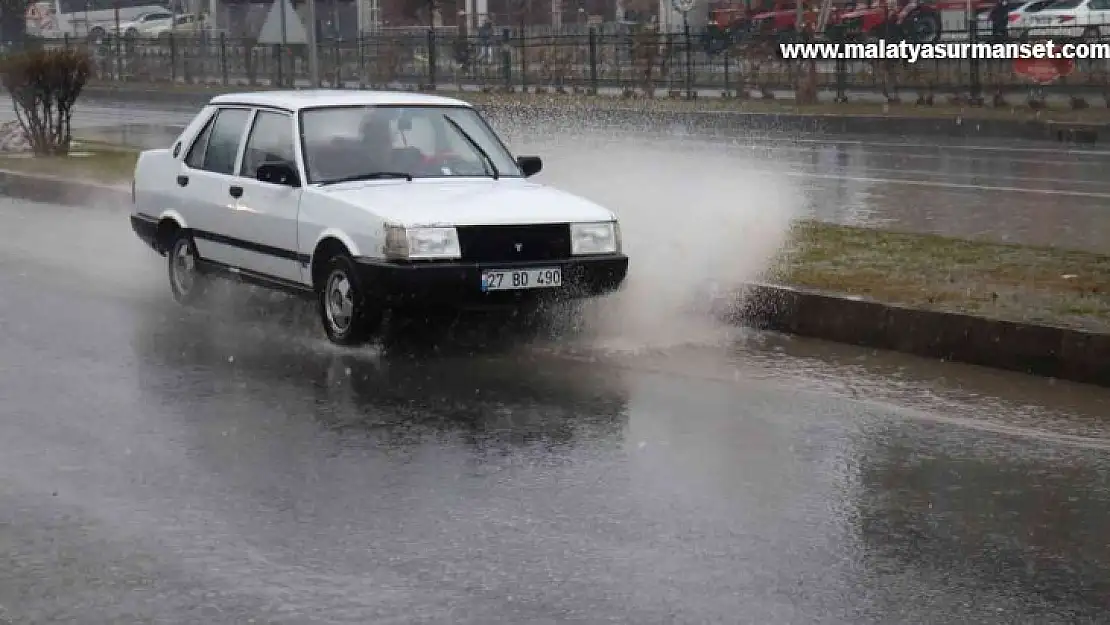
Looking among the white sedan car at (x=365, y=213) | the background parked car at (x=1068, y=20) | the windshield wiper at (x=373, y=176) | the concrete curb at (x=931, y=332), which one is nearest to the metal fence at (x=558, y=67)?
the background parked car at (x=1068, y=20)

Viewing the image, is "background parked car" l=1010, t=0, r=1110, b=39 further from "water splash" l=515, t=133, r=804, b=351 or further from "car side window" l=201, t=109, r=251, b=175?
"car side window" l=201, t=109, r=251, b=175

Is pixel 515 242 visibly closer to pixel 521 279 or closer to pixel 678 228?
Result: pixel 521 279

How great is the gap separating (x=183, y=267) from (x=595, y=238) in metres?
3.02

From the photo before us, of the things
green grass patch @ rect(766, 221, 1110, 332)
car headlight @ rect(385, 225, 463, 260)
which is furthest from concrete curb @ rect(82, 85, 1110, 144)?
car headlight @ rect(385, 225, 463, 260)

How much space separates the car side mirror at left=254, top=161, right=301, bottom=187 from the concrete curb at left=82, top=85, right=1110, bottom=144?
16.8 meters

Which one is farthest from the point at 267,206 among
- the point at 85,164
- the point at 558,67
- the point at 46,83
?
the point at 558,67

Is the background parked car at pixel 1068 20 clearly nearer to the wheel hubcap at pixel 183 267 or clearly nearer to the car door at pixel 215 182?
the car door at pixel 215 182

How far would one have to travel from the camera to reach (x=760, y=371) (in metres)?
8.73

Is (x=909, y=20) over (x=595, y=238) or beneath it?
over

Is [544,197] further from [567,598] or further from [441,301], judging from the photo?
[567,598]

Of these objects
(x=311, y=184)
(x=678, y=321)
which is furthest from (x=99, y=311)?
(x=678, y=321)

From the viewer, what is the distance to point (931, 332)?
9.02 m

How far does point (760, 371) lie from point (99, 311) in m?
4.29

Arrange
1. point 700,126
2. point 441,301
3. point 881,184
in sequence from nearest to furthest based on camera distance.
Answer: point 441,301, point 881,184, point 700,126
